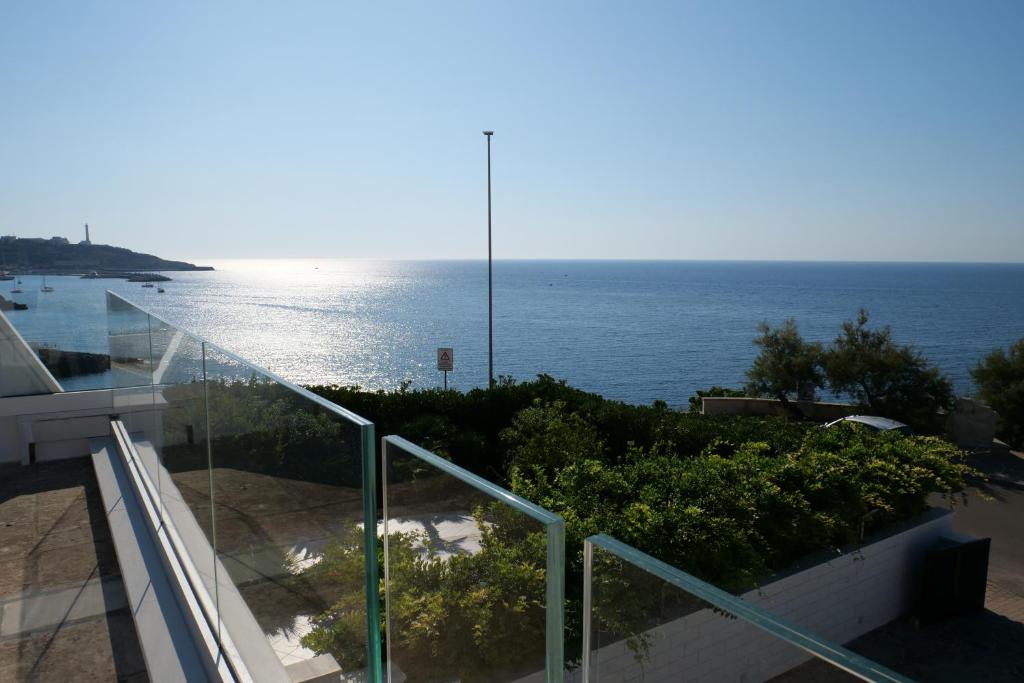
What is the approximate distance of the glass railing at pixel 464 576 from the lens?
1.70 meters

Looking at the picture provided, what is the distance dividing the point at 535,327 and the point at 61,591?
91.8 metres

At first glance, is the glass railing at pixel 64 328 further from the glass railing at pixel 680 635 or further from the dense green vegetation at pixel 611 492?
the glass railing at pixel 680 635

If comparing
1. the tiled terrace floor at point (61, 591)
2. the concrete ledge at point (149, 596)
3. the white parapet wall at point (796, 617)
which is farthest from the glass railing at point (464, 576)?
the tiled terrace floor at point (61, 591)

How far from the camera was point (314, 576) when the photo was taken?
254 cm

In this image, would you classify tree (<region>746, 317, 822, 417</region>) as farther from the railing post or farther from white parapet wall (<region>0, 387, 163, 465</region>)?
the railing post

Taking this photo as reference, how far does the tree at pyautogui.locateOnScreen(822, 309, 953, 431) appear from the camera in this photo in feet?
86.7

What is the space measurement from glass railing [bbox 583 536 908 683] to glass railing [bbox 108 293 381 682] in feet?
3.27

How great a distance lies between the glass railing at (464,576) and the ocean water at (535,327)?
7.05 meters

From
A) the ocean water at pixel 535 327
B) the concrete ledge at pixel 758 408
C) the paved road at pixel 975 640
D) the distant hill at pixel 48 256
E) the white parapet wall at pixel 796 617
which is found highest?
the distant hill at pixel 48 256

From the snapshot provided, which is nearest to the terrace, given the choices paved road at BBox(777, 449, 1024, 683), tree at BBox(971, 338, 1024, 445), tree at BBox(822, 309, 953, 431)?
paved road at BBox(777, 449, 1024, 683)

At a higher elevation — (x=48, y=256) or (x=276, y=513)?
(x=48, y=256)

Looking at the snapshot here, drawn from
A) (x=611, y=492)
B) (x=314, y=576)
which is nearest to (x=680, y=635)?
(x=314, y=576)

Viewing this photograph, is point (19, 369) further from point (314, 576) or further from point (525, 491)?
point (314, 576)

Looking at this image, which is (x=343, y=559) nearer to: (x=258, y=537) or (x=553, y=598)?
(x=258, y=537)
